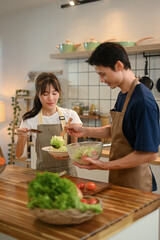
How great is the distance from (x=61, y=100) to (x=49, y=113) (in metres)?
1.81

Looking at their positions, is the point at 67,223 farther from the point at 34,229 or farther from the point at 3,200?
the point at 3,200

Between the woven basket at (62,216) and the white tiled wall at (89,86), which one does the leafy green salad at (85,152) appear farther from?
the white tiled wall at (89,86)

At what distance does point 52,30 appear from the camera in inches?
173

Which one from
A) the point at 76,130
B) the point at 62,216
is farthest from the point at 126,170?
the point at 62,216

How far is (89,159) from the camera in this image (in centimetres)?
175

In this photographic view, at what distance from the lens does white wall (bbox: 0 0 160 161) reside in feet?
11.8

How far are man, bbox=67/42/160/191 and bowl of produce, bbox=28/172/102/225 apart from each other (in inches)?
19.9

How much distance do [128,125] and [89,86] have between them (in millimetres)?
2324

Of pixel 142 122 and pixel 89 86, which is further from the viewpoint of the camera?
pixel 89 86

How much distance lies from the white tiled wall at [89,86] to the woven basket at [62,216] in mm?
2603

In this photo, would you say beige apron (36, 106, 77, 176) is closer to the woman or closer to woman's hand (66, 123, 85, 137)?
the woman

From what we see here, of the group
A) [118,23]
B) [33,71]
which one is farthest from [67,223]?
[33,71]

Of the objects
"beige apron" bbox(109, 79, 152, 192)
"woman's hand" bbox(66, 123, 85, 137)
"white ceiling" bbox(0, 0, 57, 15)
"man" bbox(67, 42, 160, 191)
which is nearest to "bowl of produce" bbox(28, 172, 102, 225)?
"man" bbox(67, 42, 160, 191)

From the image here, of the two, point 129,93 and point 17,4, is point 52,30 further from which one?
point 129,93
